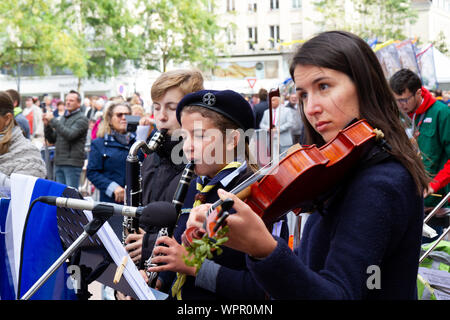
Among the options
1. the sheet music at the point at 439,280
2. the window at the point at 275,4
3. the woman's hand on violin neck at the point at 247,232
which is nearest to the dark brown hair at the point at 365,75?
the woman's hand on violin neck at the point at 247,232

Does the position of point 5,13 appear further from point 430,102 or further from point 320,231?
point 320,231

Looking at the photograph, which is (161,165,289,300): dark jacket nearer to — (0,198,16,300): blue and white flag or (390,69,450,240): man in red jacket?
(0,198,16,300): blue and white flag

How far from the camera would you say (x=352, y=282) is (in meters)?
1.33

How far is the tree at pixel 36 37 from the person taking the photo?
1886cm

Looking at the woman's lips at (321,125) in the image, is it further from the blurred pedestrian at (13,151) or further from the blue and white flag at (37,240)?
the blurred pedestrian at (13,151)

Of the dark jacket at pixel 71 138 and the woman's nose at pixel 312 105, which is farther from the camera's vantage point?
the dark jacket at pixel 71 138

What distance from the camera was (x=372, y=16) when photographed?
30547 millimetres

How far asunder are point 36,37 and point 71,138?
1459cm

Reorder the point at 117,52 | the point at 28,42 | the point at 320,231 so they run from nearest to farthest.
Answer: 1. the point at 320,231
2. the point at 28,42
3. the point at 117,52

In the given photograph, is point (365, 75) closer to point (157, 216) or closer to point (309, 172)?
point (309, 172)

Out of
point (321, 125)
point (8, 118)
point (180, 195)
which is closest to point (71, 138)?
point (8, 118)

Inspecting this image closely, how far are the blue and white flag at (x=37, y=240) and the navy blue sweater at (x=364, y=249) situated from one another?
44.5 inches
